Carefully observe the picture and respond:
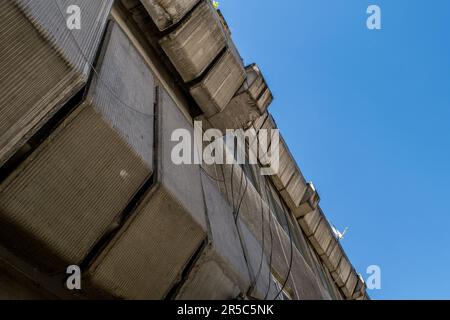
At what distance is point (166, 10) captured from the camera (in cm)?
317

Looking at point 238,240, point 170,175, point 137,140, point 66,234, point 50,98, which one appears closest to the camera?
point 50,98

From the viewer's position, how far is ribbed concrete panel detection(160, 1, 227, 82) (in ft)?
11.0

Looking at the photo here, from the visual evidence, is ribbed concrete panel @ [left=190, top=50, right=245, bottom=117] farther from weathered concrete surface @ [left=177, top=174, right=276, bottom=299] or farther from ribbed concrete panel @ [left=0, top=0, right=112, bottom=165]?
ribbed concrete panel @ [left=0, top=0, right=112, bottom=165]

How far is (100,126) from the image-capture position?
6.12ft

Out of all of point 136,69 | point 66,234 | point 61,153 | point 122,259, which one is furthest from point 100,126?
point 136,69

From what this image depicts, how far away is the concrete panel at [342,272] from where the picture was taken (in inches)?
420

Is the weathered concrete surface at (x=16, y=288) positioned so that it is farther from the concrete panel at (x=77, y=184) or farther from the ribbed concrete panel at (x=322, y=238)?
the ribbed concrete panel at (x=322, y=238)

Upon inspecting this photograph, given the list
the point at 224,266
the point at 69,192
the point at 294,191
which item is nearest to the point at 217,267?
the point at 224,266

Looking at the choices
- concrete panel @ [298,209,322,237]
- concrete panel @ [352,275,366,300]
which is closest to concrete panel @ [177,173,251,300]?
concrete panel @ [298,209,322,237]

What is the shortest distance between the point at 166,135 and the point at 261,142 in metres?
5.25

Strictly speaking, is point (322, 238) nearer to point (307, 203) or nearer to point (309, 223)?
point (309, 223)

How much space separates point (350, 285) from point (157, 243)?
10339mm
